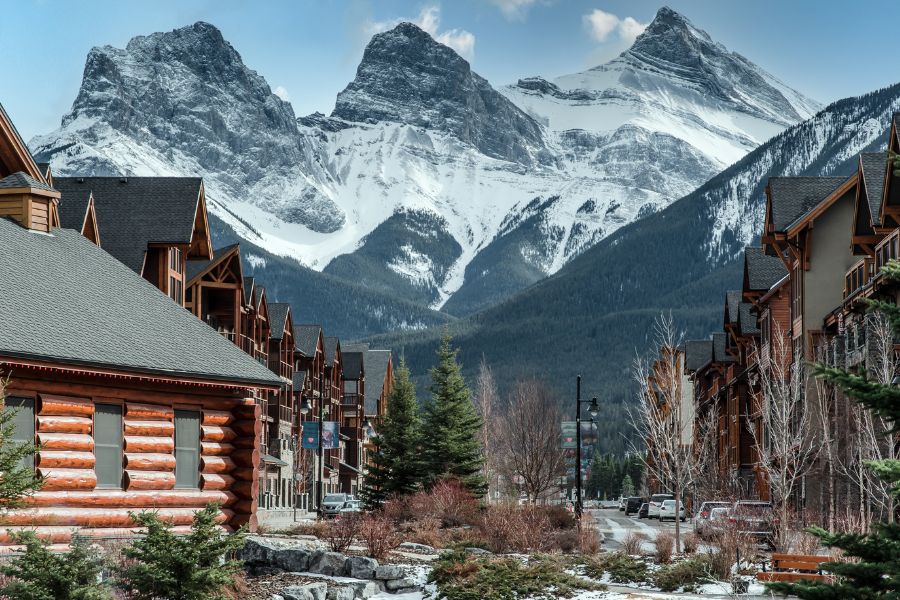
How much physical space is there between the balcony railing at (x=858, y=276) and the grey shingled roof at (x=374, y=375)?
275 ft

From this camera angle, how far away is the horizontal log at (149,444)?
3106cm

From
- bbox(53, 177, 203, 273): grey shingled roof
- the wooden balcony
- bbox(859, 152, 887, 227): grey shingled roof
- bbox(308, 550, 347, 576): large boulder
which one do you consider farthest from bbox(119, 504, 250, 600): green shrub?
the wooden balcony

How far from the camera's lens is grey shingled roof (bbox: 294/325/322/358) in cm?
10305

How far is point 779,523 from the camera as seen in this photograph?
141 ft

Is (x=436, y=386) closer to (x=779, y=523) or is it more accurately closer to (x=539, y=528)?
(x=539, y=528)

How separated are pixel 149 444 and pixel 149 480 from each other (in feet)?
2.75

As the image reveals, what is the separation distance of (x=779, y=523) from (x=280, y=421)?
2044 inches

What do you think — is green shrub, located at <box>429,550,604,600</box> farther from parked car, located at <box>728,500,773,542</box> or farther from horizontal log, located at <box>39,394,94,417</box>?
horizontal log, located at <box>39,394,94,417</box>

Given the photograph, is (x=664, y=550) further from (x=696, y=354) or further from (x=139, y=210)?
(x=696, y=354)

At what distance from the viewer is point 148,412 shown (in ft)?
103

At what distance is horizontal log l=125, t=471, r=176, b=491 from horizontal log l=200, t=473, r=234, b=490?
988 millimetres

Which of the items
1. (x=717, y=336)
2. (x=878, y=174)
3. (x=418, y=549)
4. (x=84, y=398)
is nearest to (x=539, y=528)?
(x=418, y=549)

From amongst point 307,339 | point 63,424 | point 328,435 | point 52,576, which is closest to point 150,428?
point 63,424

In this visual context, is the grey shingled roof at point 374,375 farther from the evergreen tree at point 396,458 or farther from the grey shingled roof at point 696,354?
the evergreen tree at point 396,458
